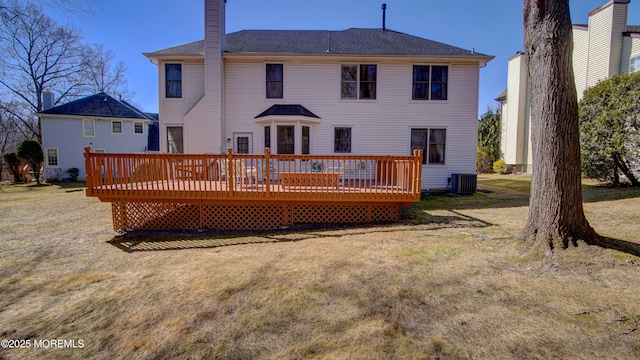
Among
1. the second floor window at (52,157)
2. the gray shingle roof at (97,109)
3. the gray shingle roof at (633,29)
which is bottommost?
the second floor window at (52,157)

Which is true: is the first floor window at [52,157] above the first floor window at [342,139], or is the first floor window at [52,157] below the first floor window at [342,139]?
below

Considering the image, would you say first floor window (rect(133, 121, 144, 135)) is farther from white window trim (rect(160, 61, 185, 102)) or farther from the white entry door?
the white entry door

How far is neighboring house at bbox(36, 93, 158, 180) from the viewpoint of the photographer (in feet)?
72.1

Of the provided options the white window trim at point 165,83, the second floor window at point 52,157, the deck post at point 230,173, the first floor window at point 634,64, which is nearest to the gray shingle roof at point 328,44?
the white window trim at point 165,83

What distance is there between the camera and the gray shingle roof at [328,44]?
38.9 feet

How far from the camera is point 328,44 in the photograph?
12781 millimetres

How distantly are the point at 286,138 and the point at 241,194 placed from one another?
4.95 metres

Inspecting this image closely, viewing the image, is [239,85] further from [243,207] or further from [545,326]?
[545,326]

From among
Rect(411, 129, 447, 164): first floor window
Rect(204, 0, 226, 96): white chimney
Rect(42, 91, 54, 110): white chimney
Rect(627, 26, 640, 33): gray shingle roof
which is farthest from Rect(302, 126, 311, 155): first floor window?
Rect(42, 91, 54, 110): white chimney

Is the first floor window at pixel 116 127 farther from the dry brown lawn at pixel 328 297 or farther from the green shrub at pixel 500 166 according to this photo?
the green shrub at pixel 500 166

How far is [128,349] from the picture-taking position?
2801 millimetres

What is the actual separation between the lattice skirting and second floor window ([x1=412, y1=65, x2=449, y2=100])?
6478 millimetres

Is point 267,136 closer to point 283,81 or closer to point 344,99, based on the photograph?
point 283,81

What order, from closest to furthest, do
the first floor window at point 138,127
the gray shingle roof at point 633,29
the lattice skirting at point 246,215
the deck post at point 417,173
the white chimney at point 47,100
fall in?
the deck post at point 417,173 < the lattice skirting at point 246,215 < the gray shingle roof at point 633,29 < the first floor window at point 138,127 < the white chimney at point 47,100
